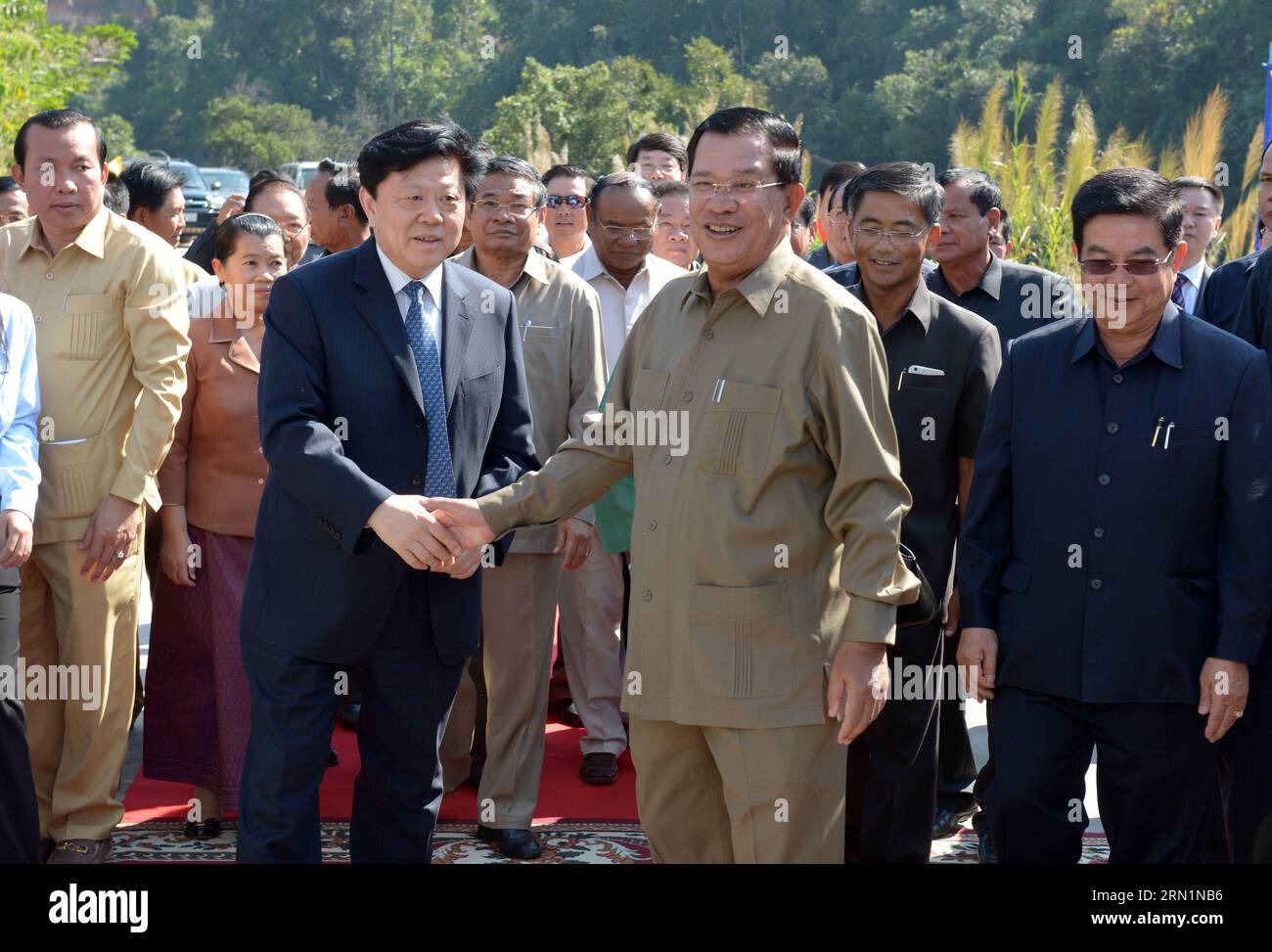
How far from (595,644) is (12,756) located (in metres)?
2.20

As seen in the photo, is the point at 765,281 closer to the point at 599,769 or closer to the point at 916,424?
the point at 916,424

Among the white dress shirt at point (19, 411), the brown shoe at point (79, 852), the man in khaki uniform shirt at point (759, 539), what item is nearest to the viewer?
the man in khaki uniform shirt at point (759, 539)

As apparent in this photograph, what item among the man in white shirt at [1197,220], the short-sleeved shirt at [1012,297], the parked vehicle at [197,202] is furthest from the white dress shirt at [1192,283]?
the parked vehicle at [197,202]

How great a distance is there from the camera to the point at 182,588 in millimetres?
4961

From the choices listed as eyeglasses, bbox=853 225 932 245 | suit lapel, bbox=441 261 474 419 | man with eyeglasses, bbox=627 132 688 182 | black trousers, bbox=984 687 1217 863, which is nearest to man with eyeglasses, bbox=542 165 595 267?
man with eyeglasses, bbox=627 132 688 182

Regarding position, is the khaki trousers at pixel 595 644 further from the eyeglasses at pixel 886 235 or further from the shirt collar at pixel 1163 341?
the shirt collar at pixel 1163 341

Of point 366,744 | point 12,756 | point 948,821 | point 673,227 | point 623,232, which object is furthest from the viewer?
point 673,227

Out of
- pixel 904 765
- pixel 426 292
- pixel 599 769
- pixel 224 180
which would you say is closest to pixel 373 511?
pixel 426 292

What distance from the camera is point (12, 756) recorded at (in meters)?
3.82

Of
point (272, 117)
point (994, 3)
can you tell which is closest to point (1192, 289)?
point (994, 3)

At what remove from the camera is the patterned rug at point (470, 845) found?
15.0ft

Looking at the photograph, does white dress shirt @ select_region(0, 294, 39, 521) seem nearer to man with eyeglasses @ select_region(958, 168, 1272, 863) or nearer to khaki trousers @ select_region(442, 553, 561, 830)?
khaki trousers @ select_region(442, 553, 561, 830)

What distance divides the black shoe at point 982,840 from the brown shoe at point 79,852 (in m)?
2.56

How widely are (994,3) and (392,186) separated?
138 feet
